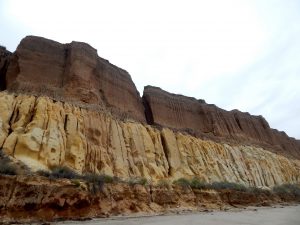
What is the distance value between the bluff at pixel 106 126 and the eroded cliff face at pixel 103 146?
0.22 ft

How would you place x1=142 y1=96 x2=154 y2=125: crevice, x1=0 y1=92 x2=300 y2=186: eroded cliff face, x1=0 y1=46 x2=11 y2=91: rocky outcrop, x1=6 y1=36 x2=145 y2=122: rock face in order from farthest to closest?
x1=142 y1=96 x2=154 y2=125: crevice < x1=0 y1=46 x2=11 y2=91: rocky outcrop < x1=6 y1=36 x2=145 y2=122: rock face < x1=0 y1=92 x2=300 y2=186: eroded cliff face

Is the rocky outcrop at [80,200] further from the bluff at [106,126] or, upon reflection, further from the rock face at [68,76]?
the rock face at [68,76]

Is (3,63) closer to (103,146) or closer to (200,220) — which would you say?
(103,146)

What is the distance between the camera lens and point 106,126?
2469cm

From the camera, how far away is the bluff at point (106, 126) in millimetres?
19578

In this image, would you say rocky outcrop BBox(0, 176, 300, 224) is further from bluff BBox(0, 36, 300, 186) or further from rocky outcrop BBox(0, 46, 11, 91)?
rocky outcrop BBox(0, 46, 11, 91)

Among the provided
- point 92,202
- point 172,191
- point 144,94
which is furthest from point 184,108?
point 92,202

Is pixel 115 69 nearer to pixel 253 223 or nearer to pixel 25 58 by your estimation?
pixel 25 58

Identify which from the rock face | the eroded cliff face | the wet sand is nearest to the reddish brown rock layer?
the rock face

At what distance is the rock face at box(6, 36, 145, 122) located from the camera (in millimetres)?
25500

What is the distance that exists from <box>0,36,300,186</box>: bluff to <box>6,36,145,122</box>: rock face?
0.09 metres

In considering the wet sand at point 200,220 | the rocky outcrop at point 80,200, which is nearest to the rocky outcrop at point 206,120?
the rocky outcrop at point 80,200

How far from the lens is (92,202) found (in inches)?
620

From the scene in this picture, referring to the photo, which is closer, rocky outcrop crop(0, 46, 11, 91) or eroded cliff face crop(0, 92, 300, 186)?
eroded cliff face crop(0, 92, 300, 186)
